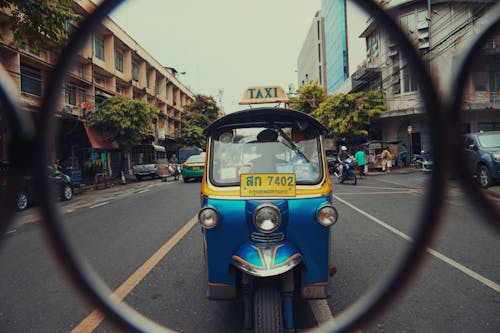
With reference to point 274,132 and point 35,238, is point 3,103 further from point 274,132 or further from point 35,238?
point 35,238

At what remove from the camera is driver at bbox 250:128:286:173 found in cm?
240

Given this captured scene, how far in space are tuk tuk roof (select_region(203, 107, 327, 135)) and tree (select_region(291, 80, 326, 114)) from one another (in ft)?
85.5

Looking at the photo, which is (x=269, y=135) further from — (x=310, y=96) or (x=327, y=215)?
(x=310, y=96)

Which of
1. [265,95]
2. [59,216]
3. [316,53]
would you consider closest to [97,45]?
[265,95]

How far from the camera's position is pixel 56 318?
7.40 ft

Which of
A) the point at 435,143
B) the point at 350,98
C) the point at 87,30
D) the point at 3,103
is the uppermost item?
the point at 350,98

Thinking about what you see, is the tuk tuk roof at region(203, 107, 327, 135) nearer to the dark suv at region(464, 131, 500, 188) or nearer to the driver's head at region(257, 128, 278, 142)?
the driver's head at region(257, 128, 278, 142)

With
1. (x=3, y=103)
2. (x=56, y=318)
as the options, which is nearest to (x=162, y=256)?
(x=56, y=318)

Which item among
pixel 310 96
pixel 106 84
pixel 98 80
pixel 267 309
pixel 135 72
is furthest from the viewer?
pixel 310 96

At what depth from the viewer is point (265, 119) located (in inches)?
95.0

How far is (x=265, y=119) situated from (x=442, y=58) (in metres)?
1.77

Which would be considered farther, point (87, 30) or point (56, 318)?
point (56, 318)

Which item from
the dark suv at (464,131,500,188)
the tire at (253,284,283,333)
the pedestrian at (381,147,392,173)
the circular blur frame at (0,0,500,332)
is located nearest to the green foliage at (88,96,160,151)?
the pedestrian at (381,147,392,173)

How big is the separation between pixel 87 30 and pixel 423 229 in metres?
0.66
